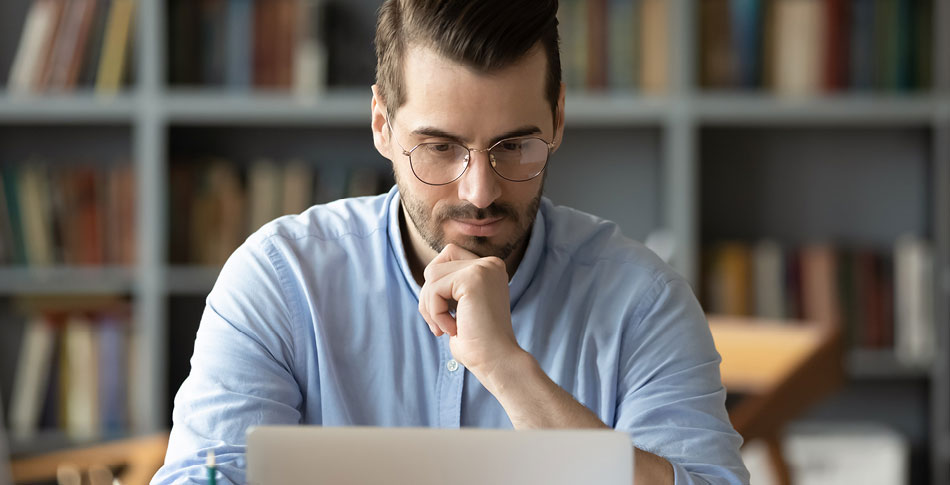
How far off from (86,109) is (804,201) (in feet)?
7.15

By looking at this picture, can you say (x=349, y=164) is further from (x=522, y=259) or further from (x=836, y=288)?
(x=522, y=259)

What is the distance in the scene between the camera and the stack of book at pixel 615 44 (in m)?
2.93

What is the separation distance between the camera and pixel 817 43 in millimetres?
2975

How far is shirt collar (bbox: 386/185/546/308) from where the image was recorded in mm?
1384

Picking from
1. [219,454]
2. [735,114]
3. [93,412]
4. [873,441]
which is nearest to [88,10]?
[93,412]

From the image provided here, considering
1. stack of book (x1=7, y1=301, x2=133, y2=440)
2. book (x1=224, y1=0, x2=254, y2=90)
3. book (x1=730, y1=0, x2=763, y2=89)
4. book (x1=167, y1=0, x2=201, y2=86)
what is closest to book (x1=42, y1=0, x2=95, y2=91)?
book (x1=167, y1=0, x2=201, y2=86)

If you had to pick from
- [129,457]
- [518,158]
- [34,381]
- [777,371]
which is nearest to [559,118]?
[518,158]

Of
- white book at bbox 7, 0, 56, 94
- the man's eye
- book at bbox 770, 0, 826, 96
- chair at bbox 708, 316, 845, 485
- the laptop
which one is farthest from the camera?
book at bbox 770, 0, 826, 96

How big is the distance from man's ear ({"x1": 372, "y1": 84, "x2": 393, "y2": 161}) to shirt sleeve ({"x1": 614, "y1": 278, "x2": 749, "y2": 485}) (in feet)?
1.34

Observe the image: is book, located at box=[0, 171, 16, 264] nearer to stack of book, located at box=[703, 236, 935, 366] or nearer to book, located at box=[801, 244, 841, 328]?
stack of book, located at box=[703, 236, 935, 366]

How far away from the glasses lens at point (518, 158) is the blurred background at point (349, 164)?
1.65 m

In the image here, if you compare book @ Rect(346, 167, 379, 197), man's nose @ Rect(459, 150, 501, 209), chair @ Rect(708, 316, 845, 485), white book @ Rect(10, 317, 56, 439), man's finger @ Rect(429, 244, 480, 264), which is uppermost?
man's nose @ Rect(459, 150, 501, 209)

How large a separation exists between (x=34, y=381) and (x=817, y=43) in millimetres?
2512

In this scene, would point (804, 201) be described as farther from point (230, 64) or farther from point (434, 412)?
point (434, 412)
